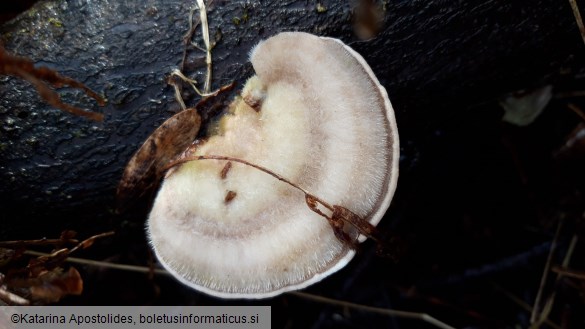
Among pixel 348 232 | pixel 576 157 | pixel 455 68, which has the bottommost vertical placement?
pixel 576 157

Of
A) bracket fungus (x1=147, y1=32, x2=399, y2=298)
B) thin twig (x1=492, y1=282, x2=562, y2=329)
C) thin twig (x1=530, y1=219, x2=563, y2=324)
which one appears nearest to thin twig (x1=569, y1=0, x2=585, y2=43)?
bracket fungus (x1=147, y1=32, x2=399, y2=298)

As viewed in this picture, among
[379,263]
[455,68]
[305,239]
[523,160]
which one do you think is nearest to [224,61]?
[305,239]

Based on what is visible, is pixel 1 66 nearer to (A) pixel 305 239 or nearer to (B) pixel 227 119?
(B) pixel 227 119

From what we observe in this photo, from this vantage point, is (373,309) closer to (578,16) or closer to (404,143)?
(404,143)

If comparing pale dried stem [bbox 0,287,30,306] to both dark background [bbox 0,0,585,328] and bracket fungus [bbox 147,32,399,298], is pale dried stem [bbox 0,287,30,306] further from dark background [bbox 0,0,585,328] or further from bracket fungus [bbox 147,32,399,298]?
bracket fungus [bbox 147,32,399,298]

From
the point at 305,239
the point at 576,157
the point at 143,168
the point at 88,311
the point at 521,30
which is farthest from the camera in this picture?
the point at 576,157
